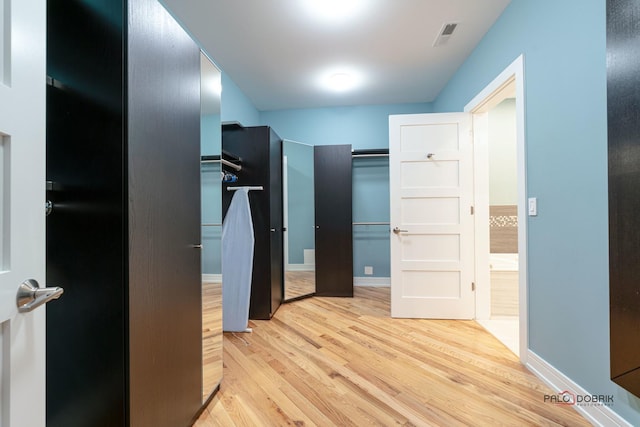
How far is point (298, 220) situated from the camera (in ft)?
11.3

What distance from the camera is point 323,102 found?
12.7 feet

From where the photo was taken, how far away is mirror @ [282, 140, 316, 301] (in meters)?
3.28

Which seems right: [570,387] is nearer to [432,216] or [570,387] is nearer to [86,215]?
[432,216]

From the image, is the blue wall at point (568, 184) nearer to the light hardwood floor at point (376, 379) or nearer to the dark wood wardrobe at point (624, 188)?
the dark wood wardrobe at point (624, 188)

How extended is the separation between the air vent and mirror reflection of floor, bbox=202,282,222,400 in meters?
2.62

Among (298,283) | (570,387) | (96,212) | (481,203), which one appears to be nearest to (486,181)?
Answer: (481,203)

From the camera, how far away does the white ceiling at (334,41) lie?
80.0 inches

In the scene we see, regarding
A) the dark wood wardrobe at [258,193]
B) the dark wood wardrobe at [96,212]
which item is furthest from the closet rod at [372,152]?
the dark wood wardrobe at [96,212]

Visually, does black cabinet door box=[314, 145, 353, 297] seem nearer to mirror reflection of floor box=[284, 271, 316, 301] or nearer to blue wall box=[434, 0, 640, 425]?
mirror reflection of floor box=[284, 271, 316, 301]

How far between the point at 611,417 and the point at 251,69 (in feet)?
11.8

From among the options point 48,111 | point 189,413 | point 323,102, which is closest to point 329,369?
point 189,413

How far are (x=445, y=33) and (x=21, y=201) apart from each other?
2.86 m

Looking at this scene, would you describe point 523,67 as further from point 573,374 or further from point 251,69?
point 251,69

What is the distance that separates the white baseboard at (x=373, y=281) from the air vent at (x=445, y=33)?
9.49 ft
